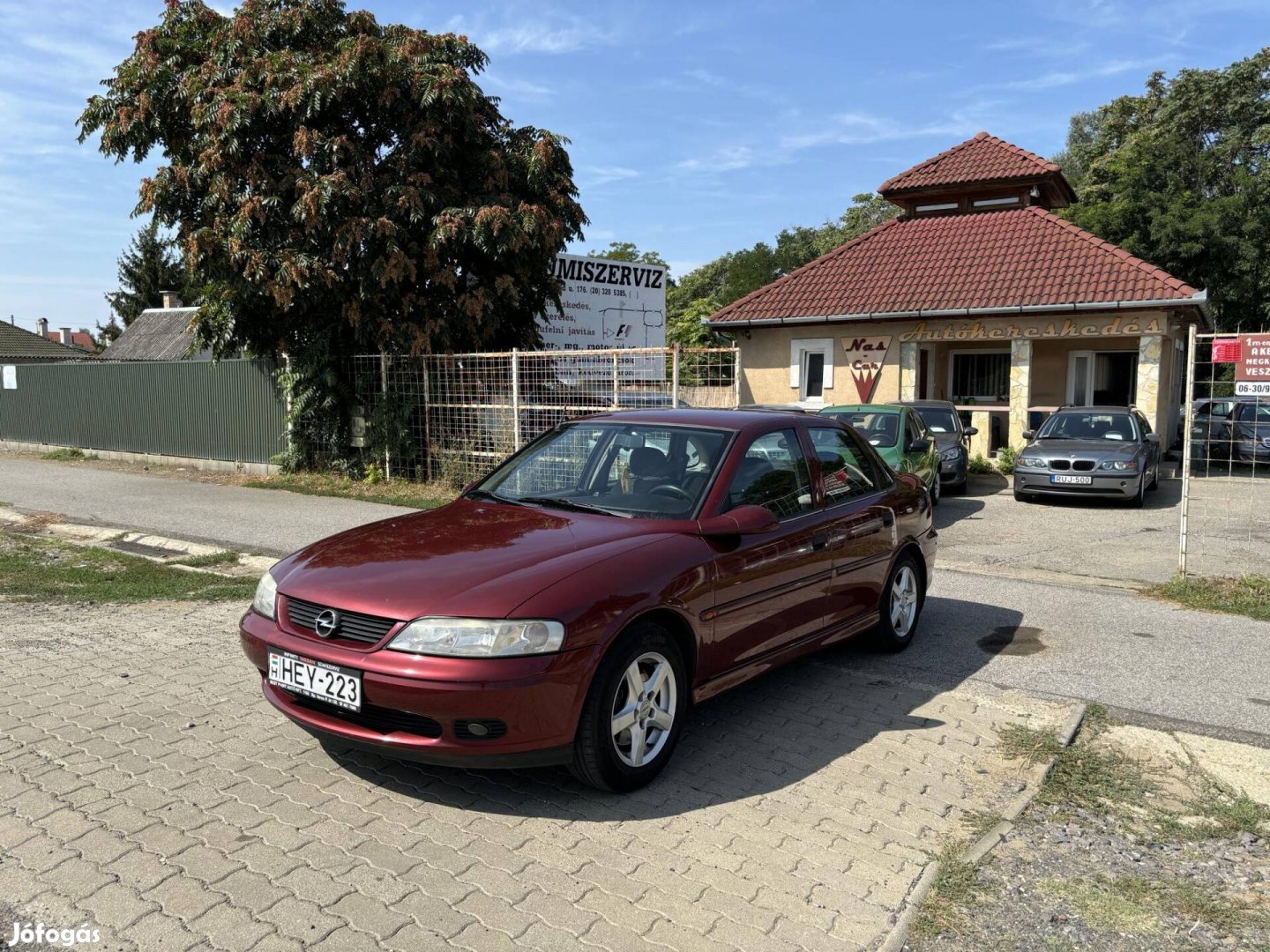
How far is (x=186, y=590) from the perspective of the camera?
7.81 meters

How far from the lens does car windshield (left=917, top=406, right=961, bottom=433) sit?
50.4ft

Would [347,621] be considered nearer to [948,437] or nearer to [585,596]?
[585,596]

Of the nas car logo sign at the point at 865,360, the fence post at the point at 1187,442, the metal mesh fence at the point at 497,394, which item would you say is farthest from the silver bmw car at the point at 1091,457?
the fence post at the point at 1187,442

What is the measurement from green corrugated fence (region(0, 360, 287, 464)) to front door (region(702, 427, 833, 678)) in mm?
13780

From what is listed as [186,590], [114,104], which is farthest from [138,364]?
[186,590]

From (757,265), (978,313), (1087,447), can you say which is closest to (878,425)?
(1087,447)

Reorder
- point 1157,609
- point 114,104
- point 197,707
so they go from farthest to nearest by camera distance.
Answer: point 114,104 → point 1157,609 → point 197,707

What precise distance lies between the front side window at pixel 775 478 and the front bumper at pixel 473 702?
148 centimetres

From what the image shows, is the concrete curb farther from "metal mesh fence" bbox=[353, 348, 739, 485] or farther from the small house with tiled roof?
the small house with tiled roof

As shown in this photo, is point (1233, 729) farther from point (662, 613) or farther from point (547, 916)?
point (547, 916)

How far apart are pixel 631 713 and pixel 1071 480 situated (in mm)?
11186

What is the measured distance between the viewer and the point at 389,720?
12.1 feet

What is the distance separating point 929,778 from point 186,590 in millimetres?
6119

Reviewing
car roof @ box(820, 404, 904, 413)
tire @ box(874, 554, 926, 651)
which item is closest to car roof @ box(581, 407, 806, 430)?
tire @ box(874, 554, 926, 651)
